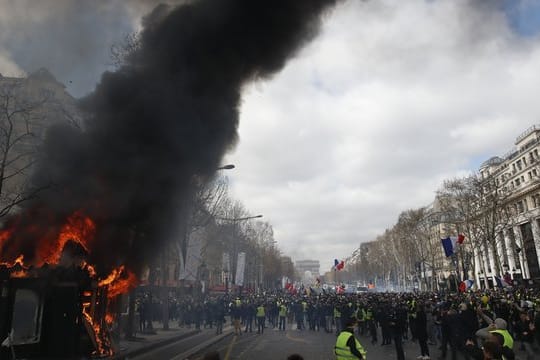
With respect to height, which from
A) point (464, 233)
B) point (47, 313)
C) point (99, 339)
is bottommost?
point (99, 339)

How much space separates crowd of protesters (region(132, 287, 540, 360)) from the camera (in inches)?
329

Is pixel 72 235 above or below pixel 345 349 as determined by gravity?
above

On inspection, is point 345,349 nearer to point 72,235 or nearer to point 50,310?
point 50,310

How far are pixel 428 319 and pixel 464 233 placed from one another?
4206 centimetres

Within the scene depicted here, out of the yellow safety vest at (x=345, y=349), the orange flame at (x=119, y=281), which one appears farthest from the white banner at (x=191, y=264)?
the yellow safety vest at (x=345, y=349)

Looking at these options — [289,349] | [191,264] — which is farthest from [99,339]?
[191,264]

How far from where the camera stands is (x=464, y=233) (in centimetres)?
5250

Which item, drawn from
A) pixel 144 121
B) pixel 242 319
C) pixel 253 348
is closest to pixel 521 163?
pixel 242 319

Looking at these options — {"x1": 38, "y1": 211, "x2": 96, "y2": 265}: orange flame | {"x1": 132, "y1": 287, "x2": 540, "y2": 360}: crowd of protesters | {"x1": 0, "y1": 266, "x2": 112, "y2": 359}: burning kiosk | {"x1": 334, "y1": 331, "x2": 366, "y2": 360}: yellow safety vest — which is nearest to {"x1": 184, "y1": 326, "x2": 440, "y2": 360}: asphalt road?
{"x1": 132, "y1": 287, "x2": 540, "y2": 360}: crowd of protesters

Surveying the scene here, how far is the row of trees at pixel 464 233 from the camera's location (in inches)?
1681

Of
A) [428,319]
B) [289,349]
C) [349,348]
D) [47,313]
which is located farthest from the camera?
[428,319]

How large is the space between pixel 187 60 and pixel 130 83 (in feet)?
6.99

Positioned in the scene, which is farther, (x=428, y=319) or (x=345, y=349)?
(x=428, y=319)

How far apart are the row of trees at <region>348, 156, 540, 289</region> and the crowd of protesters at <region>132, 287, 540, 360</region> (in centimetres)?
2122
